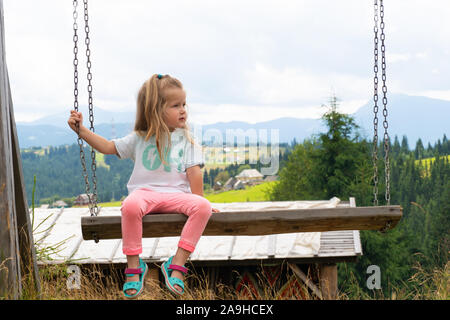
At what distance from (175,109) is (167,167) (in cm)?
42

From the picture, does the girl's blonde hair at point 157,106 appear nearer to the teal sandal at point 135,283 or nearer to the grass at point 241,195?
the teal sandal at point 135,283

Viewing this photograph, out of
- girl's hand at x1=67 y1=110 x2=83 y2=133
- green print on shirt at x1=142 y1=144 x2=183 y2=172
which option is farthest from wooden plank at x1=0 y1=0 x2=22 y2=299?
green print on shirt at x1=142 y1=144 x2=183 y2=172

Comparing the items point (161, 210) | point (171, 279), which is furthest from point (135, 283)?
point (161, 210)

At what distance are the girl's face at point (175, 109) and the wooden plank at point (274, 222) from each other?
2.33 feet

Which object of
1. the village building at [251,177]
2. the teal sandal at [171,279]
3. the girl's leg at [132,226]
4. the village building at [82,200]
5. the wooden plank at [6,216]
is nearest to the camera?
the teal sandal at [171,279]

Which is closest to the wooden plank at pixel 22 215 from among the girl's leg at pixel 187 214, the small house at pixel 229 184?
the girl's leg at pixel 187 214

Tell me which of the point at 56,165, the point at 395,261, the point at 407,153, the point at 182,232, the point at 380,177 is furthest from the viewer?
the point at 56,165

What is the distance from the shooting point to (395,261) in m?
27.4

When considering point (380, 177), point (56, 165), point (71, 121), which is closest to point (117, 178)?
point (56, 165)

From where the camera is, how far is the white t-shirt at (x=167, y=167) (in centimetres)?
399
